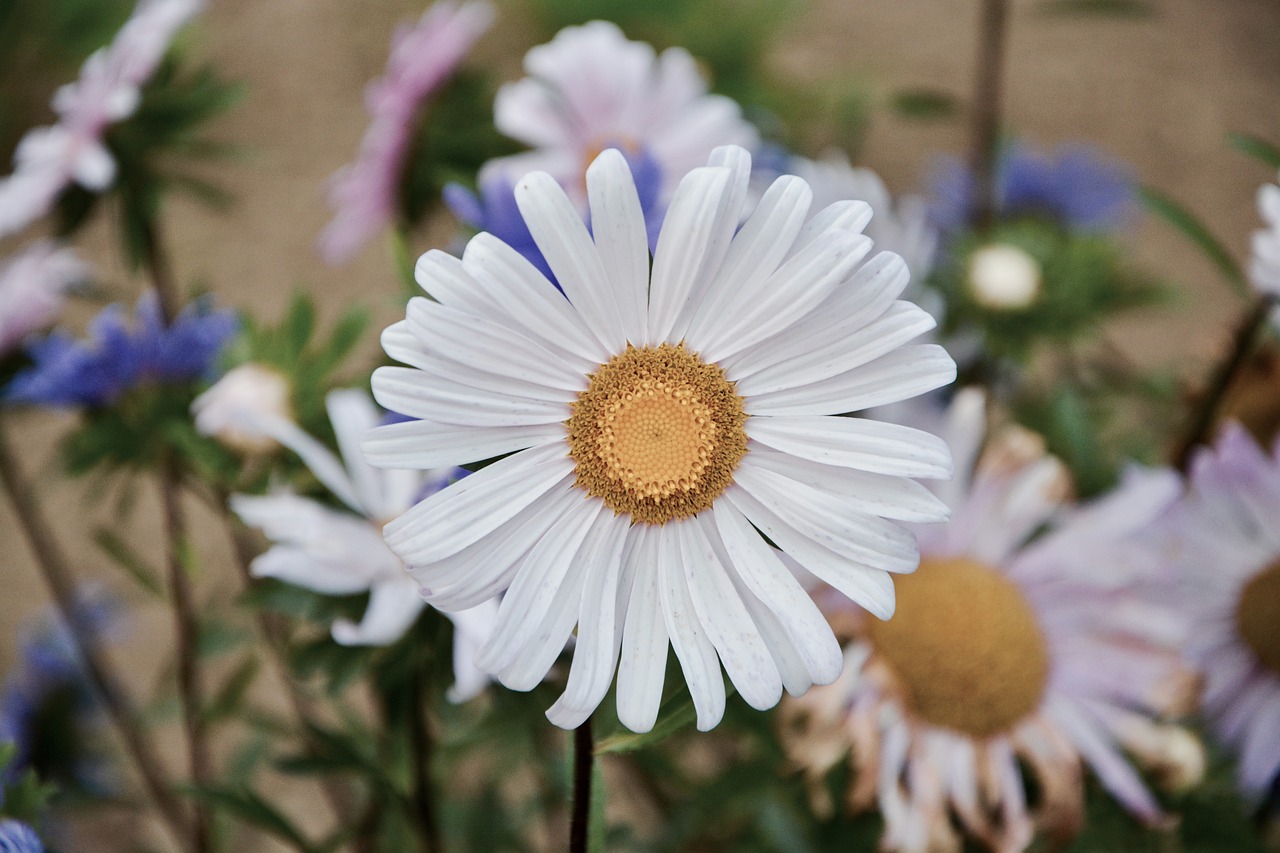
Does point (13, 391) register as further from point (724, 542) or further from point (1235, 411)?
point (1235, 411)

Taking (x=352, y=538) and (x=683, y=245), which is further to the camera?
(x=352, y=538)

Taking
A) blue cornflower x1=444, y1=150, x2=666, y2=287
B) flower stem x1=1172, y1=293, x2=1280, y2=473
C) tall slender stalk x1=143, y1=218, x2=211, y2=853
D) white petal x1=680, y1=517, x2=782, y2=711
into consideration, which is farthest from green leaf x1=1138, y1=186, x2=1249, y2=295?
tall slender stalk x1=143, y1=218, x2=211, y2=853

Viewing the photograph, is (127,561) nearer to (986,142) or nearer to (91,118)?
(91,118)

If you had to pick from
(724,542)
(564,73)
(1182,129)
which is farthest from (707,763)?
(1182,129)

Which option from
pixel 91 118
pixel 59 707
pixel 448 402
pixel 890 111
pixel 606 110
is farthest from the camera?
pixel 890 111

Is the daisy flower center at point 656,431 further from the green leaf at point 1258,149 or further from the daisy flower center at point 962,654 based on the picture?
the green leaf at point 1258,149

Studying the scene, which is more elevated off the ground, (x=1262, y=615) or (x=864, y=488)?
(x=864, y=488)

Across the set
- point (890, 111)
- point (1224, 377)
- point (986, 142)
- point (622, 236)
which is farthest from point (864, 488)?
point (890, 111)
